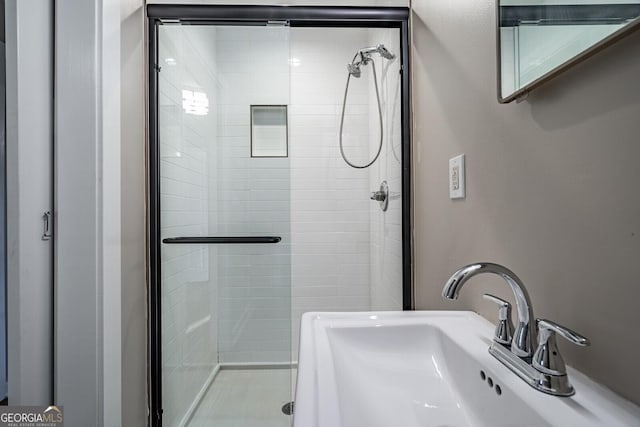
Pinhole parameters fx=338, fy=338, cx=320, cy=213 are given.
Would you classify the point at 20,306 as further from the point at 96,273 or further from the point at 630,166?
the point at 630,166

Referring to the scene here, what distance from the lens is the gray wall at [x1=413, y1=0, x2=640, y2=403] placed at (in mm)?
458

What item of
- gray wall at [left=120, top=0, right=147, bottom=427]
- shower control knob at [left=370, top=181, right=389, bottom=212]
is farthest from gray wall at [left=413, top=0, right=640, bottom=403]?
gray wall at [left=120, top=0, right=147, bottom=427]

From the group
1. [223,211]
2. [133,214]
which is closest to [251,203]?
[223,211]

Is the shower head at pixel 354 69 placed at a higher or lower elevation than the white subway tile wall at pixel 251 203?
higher

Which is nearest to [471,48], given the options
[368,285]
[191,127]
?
Answer: [191,127]

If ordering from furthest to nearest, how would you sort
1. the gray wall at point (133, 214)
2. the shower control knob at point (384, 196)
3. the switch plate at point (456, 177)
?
1. the shower control knob at point (384, 196)
2. the gray wall at point (133, 214)
3. the switch plate at point (456, 177)

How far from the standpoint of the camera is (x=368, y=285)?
7.77 ft

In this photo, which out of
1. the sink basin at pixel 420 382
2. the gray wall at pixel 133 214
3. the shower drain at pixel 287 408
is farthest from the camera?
the shower drain at pixel 287 408

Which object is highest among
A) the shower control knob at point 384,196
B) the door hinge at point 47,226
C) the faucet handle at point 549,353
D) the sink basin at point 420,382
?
the shower control knob at point 384,196

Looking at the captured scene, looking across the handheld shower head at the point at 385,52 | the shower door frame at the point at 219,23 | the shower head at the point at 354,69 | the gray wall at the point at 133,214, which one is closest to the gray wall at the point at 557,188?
the shower door frame at the point at 219,23

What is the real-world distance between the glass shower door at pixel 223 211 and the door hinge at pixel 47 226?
0.47 m

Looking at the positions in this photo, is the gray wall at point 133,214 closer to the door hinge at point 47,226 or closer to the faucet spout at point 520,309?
the door hinge at point 47,226

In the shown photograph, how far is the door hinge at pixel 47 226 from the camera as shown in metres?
1.04

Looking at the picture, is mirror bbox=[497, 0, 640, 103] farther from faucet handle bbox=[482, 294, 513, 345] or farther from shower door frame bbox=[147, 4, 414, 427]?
shower door frame bbox=[147, 4, 414, 427]
